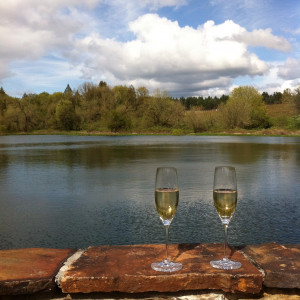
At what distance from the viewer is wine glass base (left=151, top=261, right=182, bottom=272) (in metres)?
1.83

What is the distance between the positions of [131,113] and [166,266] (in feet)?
311

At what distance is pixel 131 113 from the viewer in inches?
3775

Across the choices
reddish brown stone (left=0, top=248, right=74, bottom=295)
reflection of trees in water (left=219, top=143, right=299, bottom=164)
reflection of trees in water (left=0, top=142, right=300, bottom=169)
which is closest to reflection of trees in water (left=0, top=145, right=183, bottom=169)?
reflection of trees in water (left=0, top=142, right=300, bottom=169)

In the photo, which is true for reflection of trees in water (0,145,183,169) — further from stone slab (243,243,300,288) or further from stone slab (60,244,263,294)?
stone slab (60,244,263,294)

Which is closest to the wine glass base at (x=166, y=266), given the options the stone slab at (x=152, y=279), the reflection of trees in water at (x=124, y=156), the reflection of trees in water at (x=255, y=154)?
the stone slab at (x=152, y=279)

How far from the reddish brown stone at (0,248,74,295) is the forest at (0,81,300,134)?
74000 millimetres

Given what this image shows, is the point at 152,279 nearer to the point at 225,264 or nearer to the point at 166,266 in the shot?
the point at 166,266

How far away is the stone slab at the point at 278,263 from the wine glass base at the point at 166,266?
1.41 feet

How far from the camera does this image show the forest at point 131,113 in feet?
261

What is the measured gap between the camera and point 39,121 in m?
105

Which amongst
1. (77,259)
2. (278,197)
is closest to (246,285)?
(77,259)

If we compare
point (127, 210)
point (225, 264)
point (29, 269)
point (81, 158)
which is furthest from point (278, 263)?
point (81, 158)

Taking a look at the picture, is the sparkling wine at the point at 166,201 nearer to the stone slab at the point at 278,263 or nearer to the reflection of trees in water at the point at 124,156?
the stone slab at the point at 278,263

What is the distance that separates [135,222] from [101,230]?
0.80m
